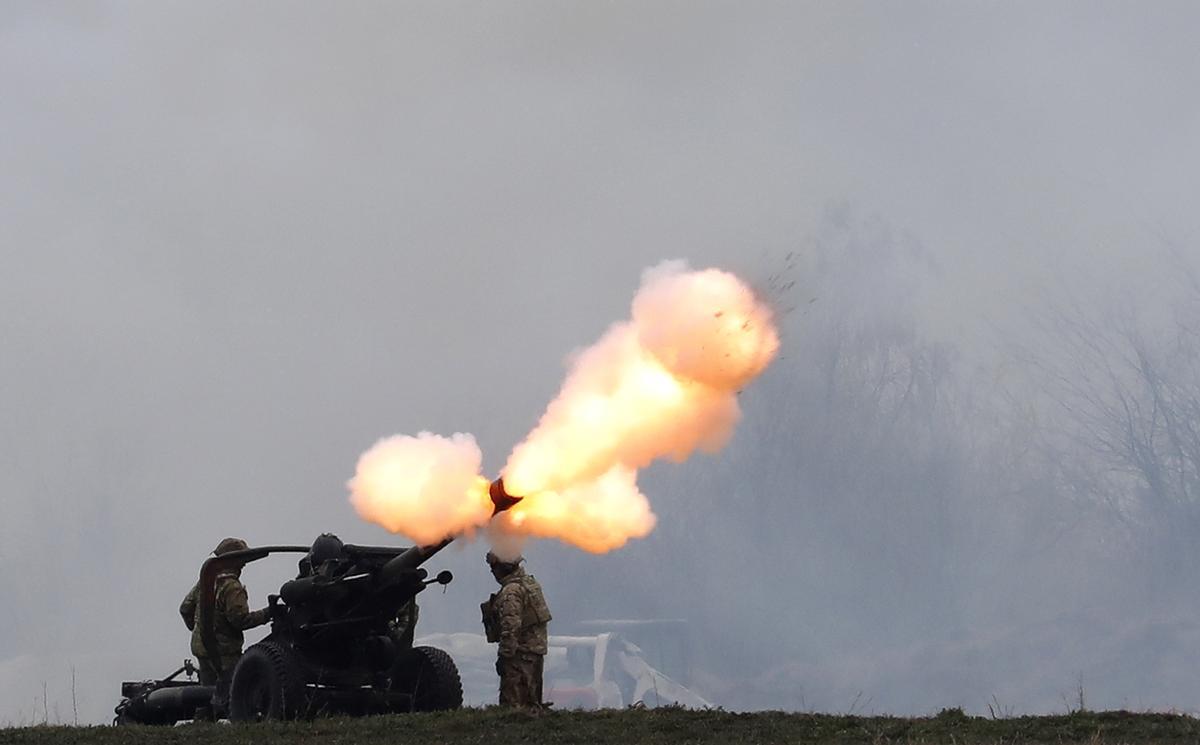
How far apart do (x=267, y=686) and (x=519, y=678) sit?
10.6 ft

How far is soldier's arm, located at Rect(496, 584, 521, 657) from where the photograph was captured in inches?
816

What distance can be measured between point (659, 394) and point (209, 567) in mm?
6807

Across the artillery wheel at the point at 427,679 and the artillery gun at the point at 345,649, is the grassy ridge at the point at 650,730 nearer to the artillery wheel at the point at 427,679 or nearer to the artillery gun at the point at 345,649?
the artillery gun at the point at 345,649

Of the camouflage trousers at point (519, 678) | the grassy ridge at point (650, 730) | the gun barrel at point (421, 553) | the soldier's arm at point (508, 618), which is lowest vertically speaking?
the grassy ridge at point (650, 730)

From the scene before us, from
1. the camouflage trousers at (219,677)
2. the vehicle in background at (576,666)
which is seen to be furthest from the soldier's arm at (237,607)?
the vehicle in background at (576,666)

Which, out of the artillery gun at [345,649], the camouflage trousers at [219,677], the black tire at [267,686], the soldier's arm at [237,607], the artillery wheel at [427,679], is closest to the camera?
the black tire at [267,686]

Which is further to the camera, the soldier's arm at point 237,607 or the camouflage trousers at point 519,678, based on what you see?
the soldier's arm at point 237,607

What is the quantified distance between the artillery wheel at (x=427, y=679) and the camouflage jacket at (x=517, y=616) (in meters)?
1.02

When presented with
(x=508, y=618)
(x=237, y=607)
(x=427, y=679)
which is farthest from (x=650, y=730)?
(x=237, y=607)

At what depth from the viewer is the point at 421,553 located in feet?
67.9

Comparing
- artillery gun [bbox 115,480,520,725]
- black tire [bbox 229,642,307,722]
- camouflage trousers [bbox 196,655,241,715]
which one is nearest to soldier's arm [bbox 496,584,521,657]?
artillery gun [bbox 115,480,520,725]

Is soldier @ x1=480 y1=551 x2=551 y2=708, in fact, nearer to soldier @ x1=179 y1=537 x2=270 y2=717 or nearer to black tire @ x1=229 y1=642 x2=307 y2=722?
black tire @ x1=229 y1=642 x2=307 y2=722

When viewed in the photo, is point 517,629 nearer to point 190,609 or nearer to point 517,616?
point 517,616

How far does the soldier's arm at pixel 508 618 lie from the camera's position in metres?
20.7
